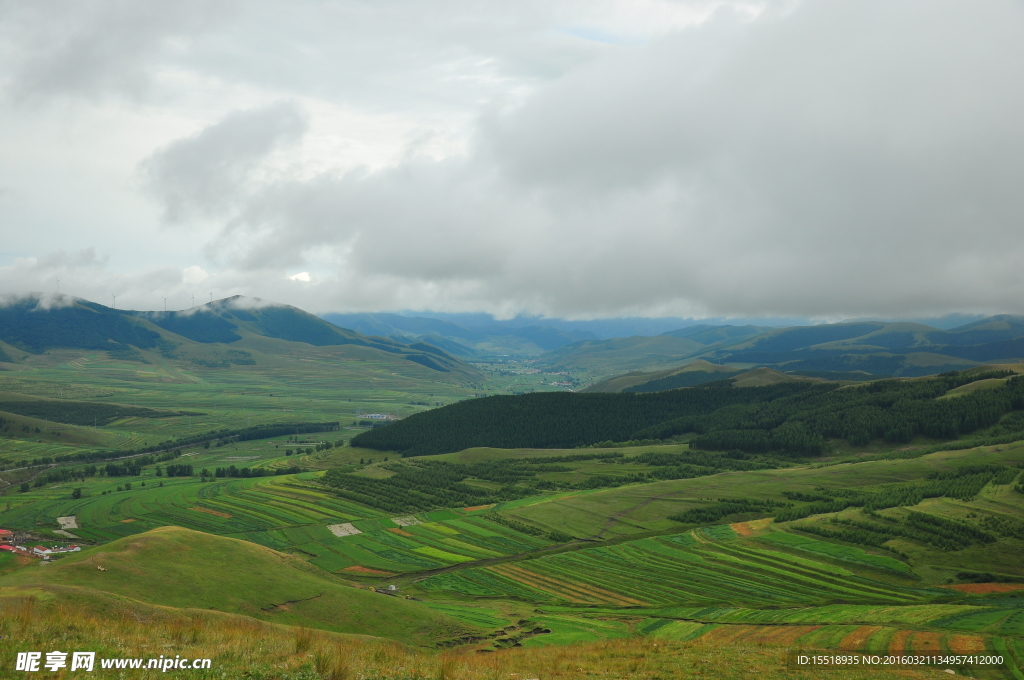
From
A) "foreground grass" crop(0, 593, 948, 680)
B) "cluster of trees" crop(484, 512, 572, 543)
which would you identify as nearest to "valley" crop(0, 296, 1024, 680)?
"foreground grass" crop(0, 593, 948, 680)

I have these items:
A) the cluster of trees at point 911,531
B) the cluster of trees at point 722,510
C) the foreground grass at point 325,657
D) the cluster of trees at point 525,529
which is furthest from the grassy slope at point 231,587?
the cluster of trees at point 911,531

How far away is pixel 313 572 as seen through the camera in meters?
106

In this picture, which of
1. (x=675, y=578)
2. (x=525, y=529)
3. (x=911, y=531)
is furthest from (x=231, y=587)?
(x=911, y=531)

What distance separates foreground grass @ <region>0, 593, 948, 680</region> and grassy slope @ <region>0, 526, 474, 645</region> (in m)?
26.1

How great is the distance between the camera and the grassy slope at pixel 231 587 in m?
72.2

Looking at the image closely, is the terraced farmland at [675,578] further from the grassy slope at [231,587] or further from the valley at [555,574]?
the grassy slope at [231,587]

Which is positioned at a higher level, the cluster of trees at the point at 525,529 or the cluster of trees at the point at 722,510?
the cluster of trees at the point at 722,510

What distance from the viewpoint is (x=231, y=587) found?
80.0 metres

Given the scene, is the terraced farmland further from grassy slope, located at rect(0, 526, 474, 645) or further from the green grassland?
grassy slope, located at rect(0, 526, 474, 645)

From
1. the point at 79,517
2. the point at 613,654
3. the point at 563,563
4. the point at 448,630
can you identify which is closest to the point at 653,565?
the point at 563,563

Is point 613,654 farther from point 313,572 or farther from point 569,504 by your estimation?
point 569,504

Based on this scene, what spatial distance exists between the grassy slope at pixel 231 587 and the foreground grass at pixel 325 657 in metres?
26.1

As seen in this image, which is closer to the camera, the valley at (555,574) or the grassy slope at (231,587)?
the valley at (555,574)

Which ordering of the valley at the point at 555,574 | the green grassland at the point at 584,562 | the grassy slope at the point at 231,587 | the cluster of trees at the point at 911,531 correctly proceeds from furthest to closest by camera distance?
the cluster of trees at the point at 911,531 < the green grassland at the point at 584,562 < the grassy slope at the point at 231,587 < the valley at the point at 555,574
